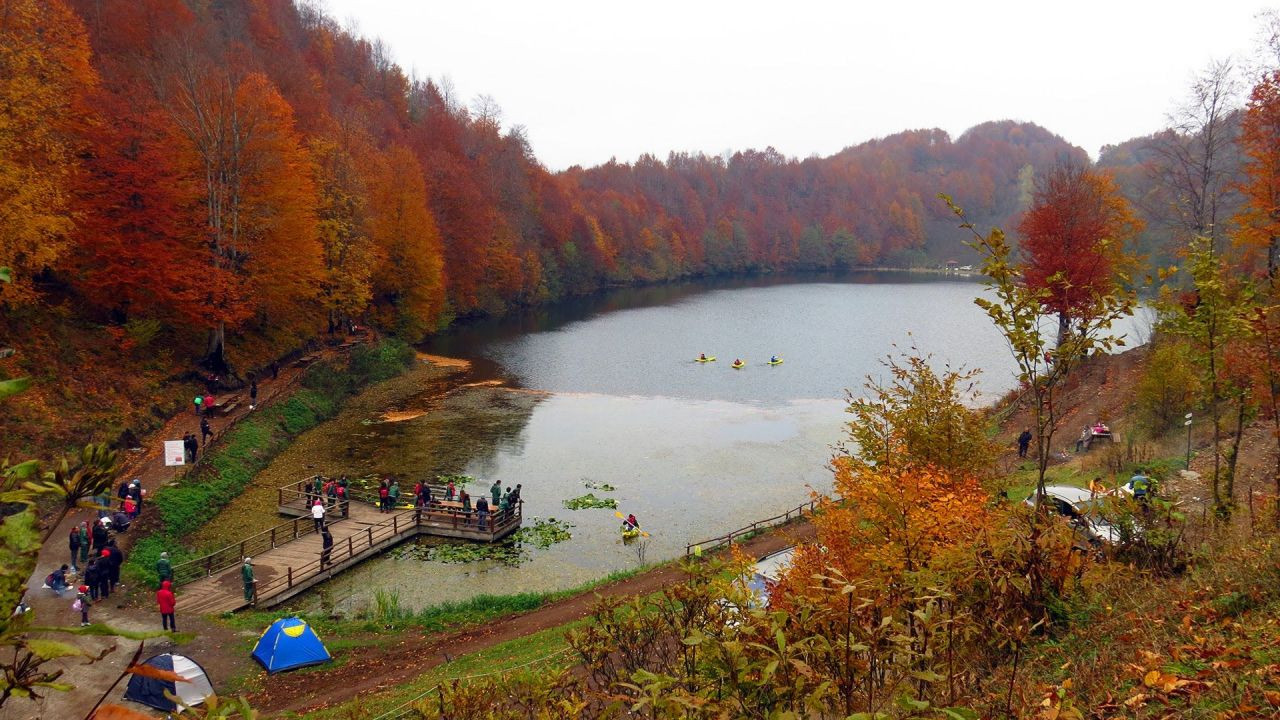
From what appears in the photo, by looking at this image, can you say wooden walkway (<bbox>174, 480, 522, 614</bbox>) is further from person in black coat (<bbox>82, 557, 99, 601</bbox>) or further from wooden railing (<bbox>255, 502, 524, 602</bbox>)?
person in black coat (<bbox>82, 557, 99, 601</bbox>)

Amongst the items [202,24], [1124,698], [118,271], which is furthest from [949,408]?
[202,24]

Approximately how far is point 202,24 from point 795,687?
7911 cm

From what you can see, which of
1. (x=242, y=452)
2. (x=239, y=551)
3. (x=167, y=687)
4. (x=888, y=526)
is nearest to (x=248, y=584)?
(x=239, y=551)

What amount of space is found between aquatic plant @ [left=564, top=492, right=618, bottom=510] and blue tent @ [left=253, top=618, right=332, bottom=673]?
1218 centimetres

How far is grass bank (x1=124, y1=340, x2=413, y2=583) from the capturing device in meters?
21.4

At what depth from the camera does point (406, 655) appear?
16422mm

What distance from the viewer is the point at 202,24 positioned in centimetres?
6469

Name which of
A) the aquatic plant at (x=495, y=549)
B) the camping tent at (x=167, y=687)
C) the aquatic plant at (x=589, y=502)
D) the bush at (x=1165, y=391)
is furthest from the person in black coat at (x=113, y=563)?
the bush at (x=1165, y=391)

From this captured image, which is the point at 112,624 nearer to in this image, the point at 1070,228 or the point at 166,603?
the point at 166,603

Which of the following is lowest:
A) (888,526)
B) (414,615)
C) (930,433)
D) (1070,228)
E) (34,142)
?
(414,615)

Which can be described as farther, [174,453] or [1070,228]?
[1070,228]

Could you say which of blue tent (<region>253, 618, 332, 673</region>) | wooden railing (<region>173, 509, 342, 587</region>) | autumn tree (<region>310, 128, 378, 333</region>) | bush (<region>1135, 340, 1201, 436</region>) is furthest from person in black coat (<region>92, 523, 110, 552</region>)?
bush (<region>1135, 340, 1201, 436</region>)

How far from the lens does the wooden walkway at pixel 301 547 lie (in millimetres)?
19266

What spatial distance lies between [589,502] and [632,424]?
37.8ft
